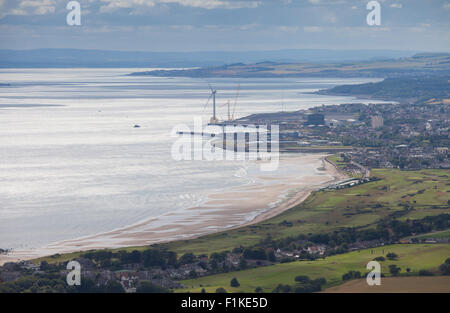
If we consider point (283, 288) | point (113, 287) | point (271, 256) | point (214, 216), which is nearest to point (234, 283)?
point (283, 288)

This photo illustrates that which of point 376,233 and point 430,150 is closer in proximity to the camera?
point 376,233

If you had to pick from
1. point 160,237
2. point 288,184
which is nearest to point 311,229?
point 160,237

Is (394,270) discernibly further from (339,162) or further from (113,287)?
(339,162)

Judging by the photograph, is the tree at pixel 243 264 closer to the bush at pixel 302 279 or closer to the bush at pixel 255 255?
the bush at pixel 255 255

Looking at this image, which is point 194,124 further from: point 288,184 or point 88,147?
point 288,184

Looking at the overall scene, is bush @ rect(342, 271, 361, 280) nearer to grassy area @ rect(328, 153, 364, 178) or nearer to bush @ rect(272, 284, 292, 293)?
bush @ rect(272, 284, 292, 293)

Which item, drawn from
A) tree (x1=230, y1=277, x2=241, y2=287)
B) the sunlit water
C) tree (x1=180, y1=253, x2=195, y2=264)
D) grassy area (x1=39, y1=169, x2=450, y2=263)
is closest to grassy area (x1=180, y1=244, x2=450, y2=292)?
tree (x1=230, y1=277, x2=241, y2=287)
